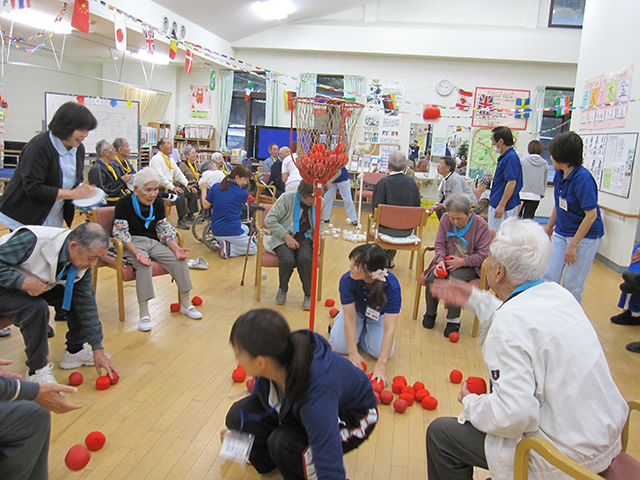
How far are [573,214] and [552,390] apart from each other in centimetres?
240

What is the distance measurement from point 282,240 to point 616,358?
274cm

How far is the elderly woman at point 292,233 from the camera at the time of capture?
13.4ft

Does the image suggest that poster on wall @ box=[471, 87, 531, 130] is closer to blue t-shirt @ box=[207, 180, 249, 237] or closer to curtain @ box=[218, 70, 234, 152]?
curtain @ box=[218, 70, 234, 152]

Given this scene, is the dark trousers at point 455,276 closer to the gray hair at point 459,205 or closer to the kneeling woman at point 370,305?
the gray hair at point 459,205

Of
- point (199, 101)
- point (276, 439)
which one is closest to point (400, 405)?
point (276, 439)

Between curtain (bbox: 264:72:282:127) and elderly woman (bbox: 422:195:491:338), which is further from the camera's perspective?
curtain (bbox: 264:72:282:127)

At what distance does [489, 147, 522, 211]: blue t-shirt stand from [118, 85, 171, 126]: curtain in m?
8.71

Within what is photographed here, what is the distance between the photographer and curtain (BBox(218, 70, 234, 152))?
11195 mm

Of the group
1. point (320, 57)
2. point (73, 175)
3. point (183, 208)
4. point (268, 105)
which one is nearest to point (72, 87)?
point (268, 105)

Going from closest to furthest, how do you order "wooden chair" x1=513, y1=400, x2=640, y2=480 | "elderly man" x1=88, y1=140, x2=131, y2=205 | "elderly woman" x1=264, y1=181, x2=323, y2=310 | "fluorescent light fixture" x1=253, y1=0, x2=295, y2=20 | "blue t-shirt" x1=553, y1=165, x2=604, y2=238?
"wooden chair" x1=513, y1=400, x2=640, y2=480 < "blue t-shirt" x1=553, y1=165, x2=604, y2=238 < "elderly woman" x1=264, y1=181, x2=323, y2=310 < "elderly man" x1=88, y1=140, x2=131, y2=205 < "fluorescent light fixture" x1=253, y1=0, x2=295, y2=20

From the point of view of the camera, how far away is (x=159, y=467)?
6.75 ft

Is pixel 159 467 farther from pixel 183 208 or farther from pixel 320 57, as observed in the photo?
pixel 320 57

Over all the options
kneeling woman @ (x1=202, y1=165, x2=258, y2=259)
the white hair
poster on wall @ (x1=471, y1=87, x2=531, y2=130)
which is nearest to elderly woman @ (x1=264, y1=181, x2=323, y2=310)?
kneeling woman @ (x1=202, y1=165, x2=258, y2=259)

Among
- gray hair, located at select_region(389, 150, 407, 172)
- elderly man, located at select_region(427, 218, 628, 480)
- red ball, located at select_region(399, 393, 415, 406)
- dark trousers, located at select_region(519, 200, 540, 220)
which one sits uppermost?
gray hair, located at select_region(389, 150, 407, 172)
